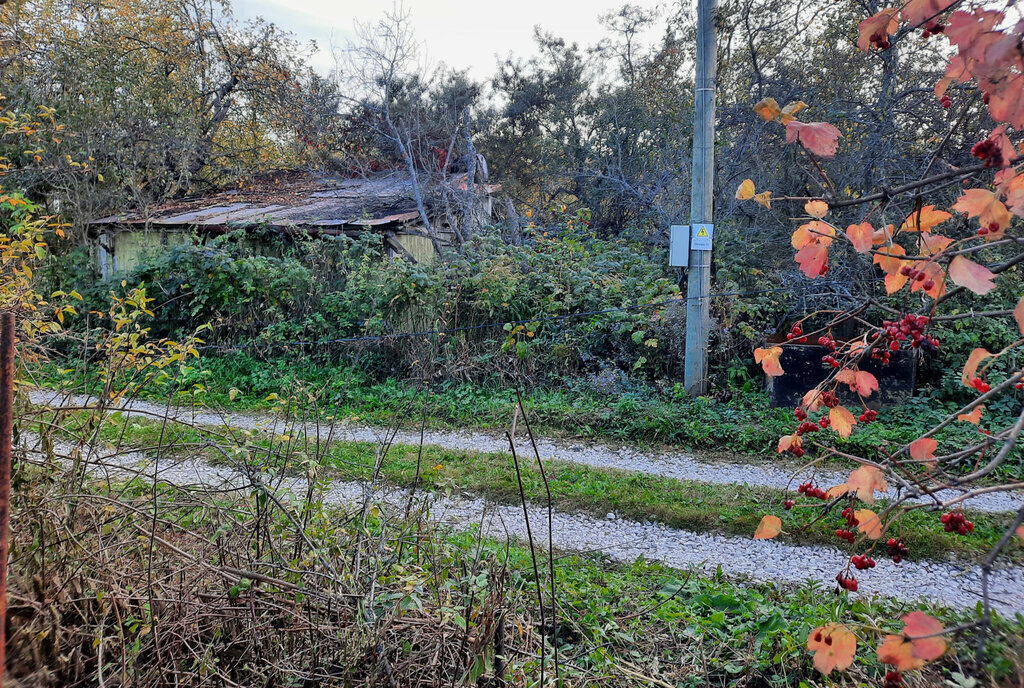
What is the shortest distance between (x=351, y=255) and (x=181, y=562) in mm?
9020

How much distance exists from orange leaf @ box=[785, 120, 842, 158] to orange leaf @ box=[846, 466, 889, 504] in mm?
701

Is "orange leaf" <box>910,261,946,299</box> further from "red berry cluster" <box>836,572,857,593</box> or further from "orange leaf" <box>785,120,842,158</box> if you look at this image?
"red berry cluster" <box>836,572,857,593</box>

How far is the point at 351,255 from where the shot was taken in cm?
1104

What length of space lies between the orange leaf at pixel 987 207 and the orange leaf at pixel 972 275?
9 centimetres

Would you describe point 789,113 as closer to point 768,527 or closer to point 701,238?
point 768,527

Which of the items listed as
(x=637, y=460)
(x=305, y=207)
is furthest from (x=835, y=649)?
(x=305, y=207)

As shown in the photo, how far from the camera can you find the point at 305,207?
14.1 m

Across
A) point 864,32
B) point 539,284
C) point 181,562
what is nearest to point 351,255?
point 539,284

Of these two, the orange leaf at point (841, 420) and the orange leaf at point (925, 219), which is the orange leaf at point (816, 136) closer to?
the orange leaf at point (925, 219)

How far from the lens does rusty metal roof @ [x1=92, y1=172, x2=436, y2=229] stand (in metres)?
12.4

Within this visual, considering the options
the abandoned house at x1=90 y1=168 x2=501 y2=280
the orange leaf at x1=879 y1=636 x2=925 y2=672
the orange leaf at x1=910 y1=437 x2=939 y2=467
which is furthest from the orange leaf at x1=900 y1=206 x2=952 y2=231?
the abandoned house at x1=90 y1=168 x2=501 y2=280

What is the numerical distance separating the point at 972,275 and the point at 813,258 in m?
0.32

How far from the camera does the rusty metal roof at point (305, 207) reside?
1241 centimetres

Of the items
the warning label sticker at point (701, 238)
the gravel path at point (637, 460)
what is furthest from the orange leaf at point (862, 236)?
the warning label sticker at point (701, 238)
